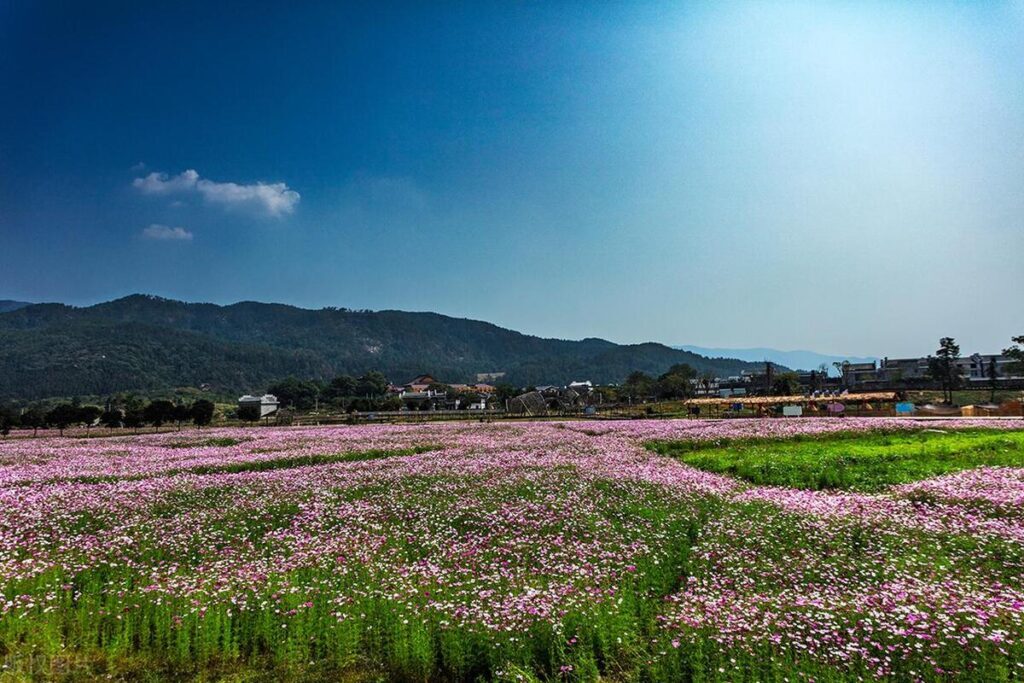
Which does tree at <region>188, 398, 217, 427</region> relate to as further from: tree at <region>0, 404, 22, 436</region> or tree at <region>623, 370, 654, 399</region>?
tree at <region>623, 370, 654, 399</region>

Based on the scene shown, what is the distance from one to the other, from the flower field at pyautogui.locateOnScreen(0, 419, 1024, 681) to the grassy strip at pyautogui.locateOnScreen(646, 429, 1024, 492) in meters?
1.10

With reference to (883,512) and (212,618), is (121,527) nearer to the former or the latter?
(212,618)

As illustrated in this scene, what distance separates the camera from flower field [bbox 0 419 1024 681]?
242 inches

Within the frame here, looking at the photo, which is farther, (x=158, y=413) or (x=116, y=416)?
(x=116, y=416)

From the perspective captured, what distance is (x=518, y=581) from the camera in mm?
8367

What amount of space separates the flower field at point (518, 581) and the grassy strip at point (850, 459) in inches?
43.2

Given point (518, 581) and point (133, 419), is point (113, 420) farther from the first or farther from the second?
point (518, 581)

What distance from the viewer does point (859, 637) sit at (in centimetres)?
614

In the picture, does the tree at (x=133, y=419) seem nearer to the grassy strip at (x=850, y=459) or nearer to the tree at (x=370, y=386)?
the grassy strip at (x=850, y=459)

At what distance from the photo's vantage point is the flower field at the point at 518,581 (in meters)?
6.15

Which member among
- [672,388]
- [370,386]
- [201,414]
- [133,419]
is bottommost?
[133,419]

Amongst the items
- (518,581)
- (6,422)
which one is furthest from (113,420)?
(518,581)

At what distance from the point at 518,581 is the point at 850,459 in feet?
56.9

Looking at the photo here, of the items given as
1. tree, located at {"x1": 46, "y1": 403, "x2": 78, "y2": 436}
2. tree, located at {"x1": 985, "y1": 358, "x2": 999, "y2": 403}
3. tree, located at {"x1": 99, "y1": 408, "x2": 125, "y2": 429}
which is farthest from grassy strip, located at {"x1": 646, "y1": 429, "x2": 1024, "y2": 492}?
tree, located at {"x1": 985, "y1": 358, "x2": 999, "y2": 403}
